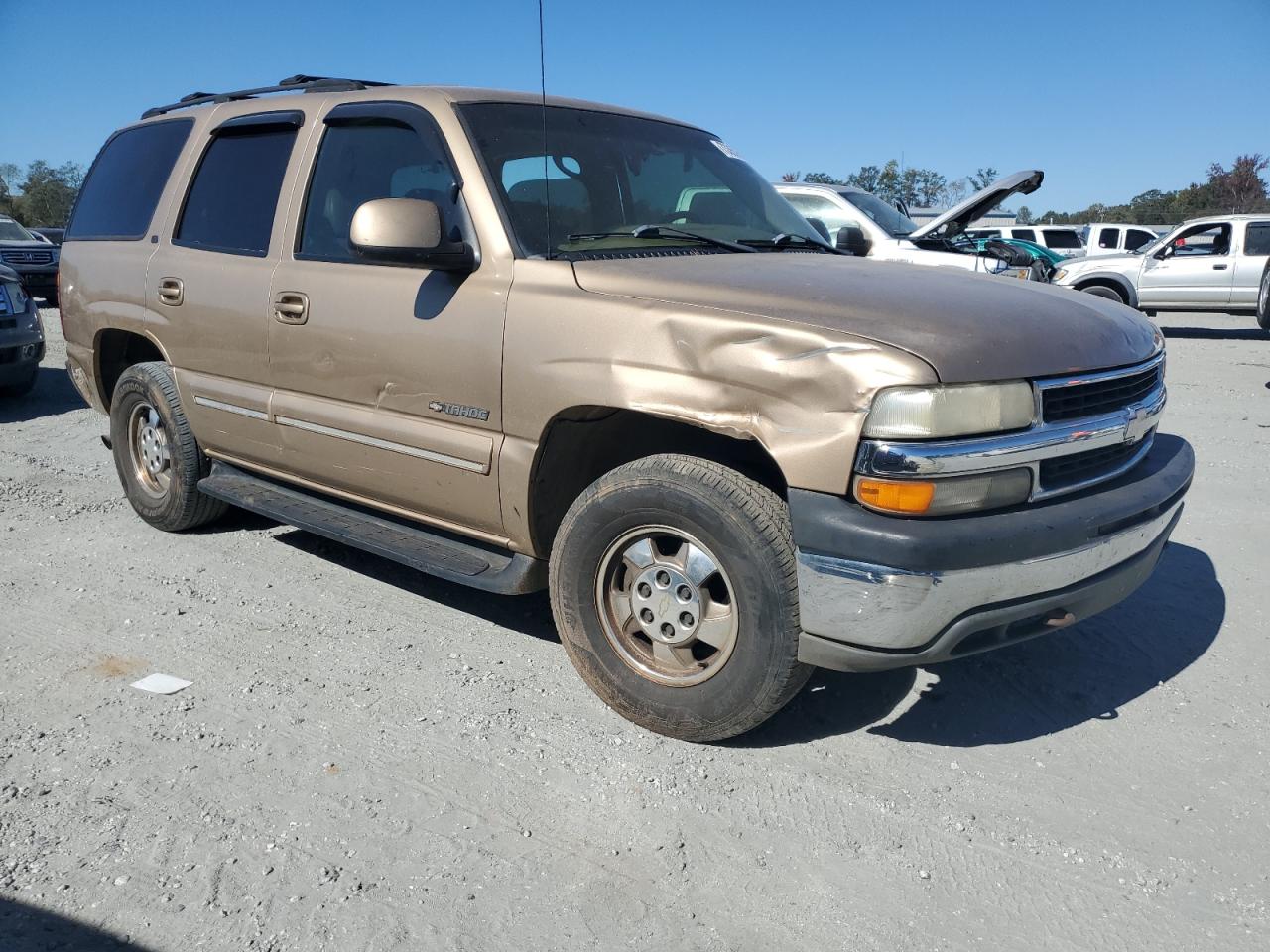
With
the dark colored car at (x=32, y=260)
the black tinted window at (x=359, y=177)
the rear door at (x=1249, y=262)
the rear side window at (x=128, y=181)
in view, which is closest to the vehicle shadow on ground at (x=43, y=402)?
the rear side window at (x=128, y=181)

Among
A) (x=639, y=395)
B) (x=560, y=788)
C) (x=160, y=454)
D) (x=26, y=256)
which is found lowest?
(x=560, y=788)

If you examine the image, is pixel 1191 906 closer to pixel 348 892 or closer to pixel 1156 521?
pixel 1156 521

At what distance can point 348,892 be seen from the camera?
2.39 meters

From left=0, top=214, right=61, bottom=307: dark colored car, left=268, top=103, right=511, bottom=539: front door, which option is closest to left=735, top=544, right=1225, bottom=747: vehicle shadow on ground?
left=268, top=103, right=511, bottom=539: front door

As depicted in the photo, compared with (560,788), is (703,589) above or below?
above

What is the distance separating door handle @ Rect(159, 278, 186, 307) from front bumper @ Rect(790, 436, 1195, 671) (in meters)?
3.22

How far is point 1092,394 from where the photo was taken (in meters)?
2.88

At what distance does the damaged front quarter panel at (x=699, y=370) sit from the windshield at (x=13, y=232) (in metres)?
18.2

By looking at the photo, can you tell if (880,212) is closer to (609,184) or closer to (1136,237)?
(609,184)

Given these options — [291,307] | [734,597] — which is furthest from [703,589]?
[291,307]

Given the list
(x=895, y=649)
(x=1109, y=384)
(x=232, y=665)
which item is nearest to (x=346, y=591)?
(x=232, y=665)

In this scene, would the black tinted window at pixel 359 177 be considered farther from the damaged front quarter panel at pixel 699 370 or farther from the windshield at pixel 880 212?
the windshield at pixel 880 212

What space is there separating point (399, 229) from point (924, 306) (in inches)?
64.9

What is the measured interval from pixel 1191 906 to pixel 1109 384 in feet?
4.62
